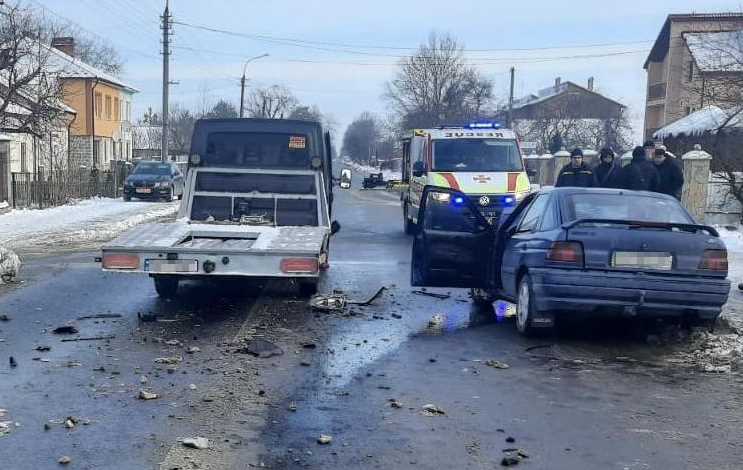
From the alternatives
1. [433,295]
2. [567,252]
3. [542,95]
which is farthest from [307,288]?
[542,95]

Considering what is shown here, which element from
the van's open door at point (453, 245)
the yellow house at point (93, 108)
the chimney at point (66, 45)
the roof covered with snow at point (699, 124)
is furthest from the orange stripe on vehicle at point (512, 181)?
the chimney at point (66, 45)

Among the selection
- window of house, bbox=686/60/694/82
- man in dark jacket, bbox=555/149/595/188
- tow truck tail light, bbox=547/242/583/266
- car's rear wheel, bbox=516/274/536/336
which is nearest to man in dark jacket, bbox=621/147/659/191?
man in dark jacket, bbox=555/149/595/188

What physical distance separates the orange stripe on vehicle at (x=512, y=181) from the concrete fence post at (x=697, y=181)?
5.46 m

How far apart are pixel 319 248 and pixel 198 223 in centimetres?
242

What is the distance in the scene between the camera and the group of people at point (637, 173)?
38.5ft

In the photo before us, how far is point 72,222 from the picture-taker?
21.1m

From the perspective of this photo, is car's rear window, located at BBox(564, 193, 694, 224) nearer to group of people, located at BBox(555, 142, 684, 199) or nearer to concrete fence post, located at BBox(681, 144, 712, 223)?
group of people, located at BBox(555, 142, 684, 199)

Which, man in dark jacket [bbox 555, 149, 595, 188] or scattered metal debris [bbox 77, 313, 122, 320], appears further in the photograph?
man in dark jacket [bbox 555, 149, 595, 188]

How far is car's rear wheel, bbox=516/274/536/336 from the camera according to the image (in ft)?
24.9

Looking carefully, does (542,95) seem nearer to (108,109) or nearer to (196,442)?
(108,109)

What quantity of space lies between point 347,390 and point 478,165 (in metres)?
11.4

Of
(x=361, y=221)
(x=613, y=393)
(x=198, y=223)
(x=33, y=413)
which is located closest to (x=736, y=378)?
(x=613, y=393)

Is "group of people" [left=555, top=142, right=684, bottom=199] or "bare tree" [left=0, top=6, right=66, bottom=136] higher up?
"bare tree" [left=0, top=6, right=66, bottom=136]

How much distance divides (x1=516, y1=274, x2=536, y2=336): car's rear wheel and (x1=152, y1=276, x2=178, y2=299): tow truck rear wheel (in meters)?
4.09
